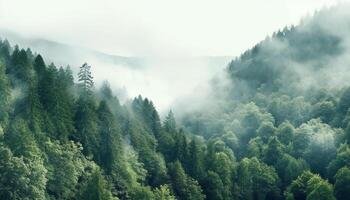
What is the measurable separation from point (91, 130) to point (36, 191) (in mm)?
34879

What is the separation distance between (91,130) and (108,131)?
194 inches

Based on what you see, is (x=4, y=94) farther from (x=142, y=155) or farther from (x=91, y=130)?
(x=142, y=155)

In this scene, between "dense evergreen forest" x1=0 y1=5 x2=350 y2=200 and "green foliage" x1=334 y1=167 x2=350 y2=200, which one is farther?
"green foliage" x1=334 y1=167 x2=350 y2=200

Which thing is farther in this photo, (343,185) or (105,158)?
(343,185)

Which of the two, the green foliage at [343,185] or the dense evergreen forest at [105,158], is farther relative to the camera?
the green foliage at [343,185]

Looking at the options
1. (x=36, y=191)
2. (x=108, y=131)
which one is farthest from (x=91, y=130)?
(x=36, y=191)

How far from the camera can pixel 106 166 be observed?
142625 millimetres

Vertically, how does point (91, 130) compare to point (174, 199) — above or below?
above

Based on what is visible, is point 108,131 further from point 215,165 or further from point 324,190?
point 324,190

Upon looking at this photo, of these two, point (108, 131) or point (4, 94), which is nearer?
point (4, 94)

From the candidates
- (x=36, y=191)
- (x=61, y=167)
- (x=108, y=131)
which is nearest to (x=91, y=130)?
(x=108, y=131)

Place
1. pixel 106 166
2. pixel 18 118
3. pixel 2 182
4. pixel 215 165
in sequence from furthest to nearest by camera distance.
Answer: pixel 215 165
pixel 106 166
pixel 18 118
pixel 2 182

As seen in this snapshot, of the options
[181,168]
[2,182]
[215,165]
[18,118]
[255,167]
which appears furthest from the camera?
[255,167]

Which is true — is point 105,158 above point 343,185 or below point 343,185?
above
